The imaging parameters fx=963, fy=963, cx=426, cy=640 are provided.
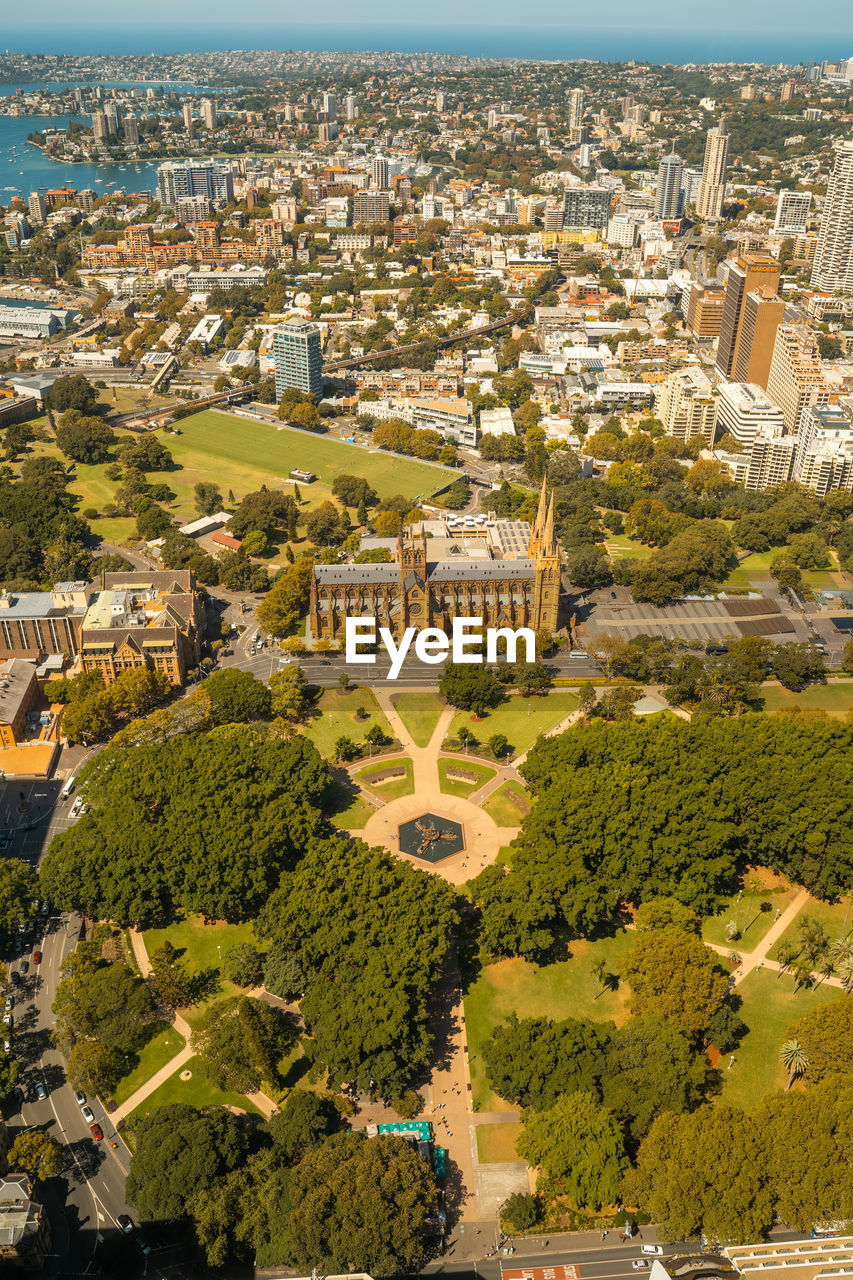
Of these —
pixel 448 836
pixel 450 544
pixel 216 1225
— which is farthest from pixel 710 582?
pixel 216 1225

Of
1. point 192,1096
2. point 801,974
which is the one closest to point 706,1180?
point 801,974

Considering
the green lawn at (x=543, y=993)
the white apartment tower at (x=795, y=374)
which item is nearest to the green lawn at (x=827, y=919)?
the green lawn at (x=543, y=993)

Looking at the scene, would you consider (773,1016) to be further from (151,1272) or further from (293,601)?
(293,601)

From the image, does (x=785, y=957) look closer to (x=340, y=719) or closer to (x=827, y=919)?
(x=827, y=919)

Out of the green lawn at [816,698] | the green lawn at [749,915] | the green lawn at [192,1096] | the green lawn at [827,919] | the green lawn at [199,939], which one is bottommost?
the green lawn at [192,1096]

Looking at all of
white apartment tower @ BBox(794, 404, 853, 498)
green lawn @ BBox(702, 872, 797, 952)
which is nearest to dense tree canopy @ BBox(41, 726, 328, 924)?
green lawn @ BBox(702, 872, 797, 952)

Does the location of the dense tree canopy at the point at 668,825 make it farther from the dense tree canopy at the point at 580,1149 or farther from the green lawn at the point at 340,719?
the green lawn at the point at 340,719

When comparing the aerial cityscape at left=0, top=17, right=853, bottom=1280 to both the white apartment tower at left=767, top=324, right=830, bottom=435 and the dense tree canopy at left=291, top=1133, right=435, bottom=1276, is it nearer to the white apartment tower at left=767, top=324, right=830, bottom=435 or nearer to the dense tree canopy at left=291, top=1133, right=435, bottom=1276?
the dense tree canopy at left=291, top=1133, right=435, bottom=1276
